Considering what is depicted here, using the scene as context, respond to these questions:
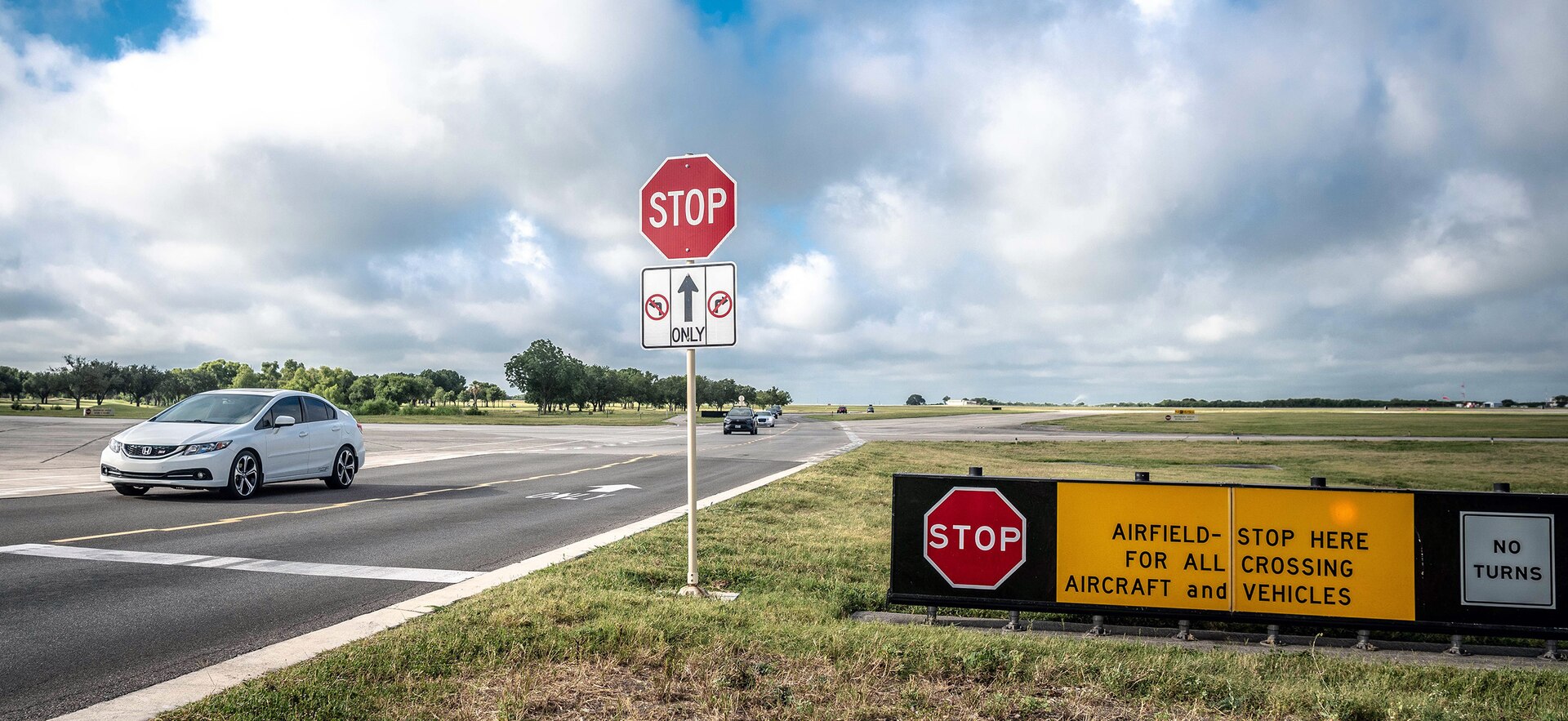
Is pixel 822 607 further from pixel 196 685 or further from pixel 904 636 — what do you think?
pixel 196 685

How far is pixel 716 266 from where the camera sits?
655 centimetres

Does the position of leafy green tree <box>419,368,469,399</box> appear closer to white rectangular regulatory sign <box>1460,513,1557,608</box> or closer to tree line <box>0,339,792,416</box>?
tree line <box>0,339,792,416</box>

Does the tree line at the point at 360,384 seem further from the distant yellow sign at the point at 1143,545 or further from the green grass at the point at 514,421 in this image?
the distant yellow sign at the point at 1143,545

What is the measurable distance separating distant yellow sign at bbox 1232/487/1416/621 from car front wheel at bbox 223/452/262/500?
13.5 meters

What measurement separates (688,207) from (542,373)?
11334cm

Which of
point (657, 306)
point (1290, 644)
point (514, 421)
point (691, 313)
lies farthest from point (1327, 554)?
point (514, 421)

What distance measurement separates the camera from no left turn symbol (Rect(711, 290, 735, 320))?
6477 mm

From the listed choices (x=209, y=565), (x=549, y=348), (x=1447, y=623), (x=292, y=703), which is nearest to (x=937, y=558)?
(x=1447, y=623)

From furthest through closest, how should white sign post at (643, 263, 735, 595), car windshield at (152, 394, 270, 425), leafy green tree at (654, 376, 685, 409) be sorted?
leafy green tree at (654, 376, 685, 409)
car windshield at (152, 394, 270, 425)
white sign post at (643, 263, 735, 595)

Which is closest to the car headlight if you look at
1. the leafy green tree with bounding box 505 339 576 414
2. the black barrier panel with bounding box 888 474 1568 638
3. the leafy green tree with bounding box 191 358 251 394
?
the black barrier panel with bounding box 888 474 1568 638

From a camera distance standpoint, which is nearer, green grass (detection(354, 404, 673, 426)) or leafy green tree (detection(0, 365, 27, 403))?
green grass (detection(354, 404, 673, 426))

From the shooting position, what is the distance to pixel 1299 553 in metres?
5.52

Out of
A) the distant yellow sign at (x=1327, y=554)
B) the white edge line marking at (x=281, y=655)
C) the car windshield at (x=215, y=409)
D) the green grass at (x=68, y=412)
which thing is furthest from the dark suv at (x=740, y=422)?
the distant yellow sign at (x=1327, y=554)

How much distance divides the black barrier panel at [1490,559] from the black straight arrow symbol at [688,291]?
16.6ft
